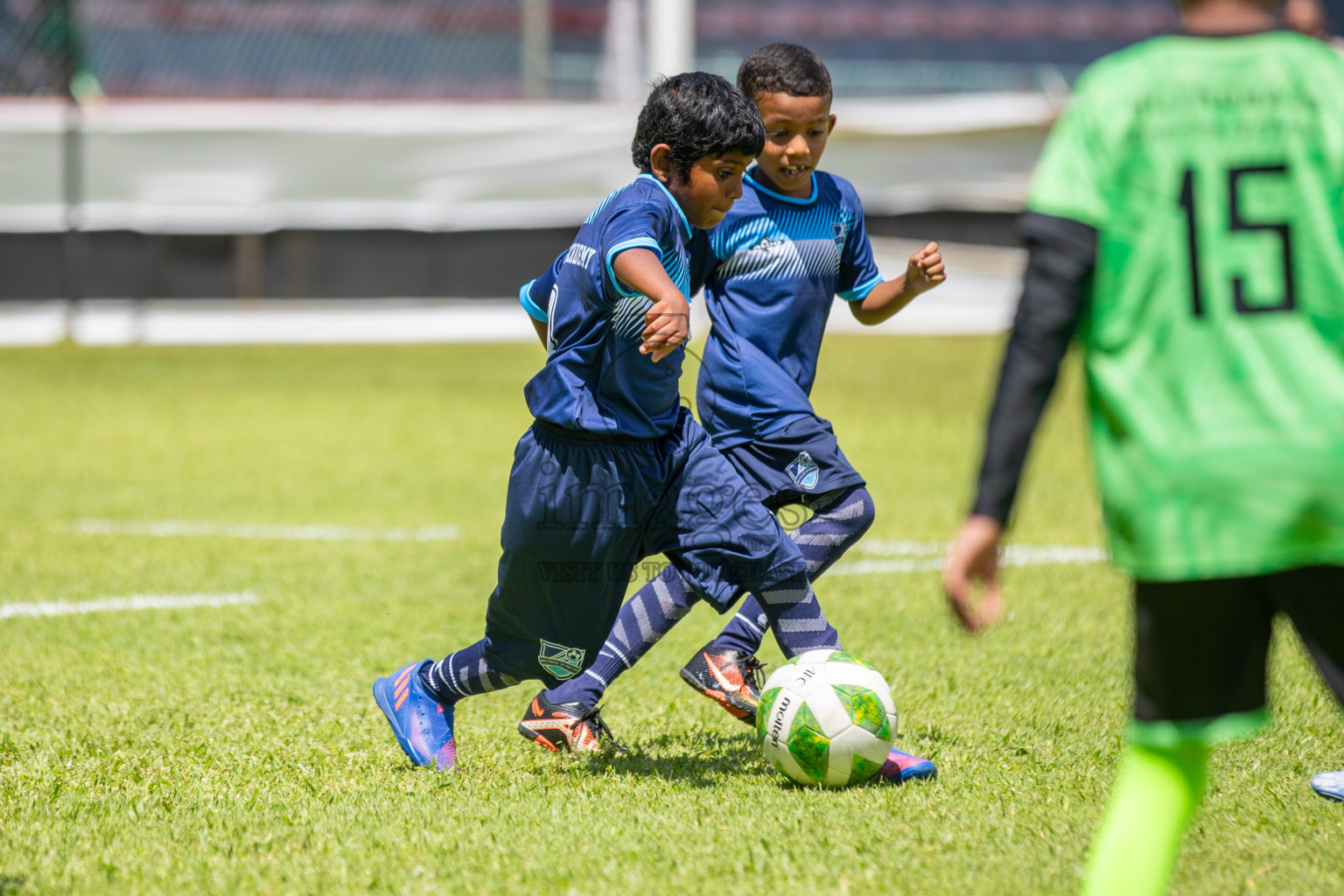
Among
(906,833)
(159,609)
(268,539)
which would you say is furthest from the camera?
(268,539)

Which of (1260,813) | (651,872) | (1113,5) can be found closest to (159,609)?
(651,872)

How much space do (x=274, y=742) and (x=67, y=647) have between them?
4.97 feet

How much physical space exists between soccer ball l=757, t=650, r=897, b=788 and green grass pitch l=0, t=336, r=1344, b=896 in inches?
3.3

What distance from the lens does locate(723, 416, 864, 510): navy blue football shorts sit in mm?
3758

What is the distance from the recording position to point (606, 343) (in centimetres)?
322

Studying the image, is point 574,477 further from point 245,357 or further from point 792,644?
point 245,357

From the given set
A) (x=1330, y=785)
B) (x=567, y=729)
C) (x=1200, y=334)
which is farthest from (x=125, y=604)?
(x=1200, y=334)

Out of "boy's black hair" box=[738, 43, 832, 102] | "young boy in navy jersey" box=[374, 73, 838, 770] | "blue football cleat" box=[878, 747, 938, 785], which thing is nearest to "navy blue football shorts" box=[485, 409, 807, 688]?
"young boy in navy jersey" box=[374, 73, 838, 770]

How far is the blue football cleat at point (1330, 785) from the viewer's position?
3.11 m

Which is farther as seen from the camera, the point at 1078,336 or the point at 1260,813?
the point at 1260,813

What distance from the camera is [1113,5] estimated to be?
23016 millimetres

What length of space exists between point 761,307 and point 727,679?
3.30ft

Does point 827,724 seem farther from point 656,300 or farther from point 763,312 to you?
point 763,312

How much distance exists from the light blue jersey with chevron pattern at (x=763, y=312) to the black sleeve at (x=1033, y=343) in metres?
1.75
